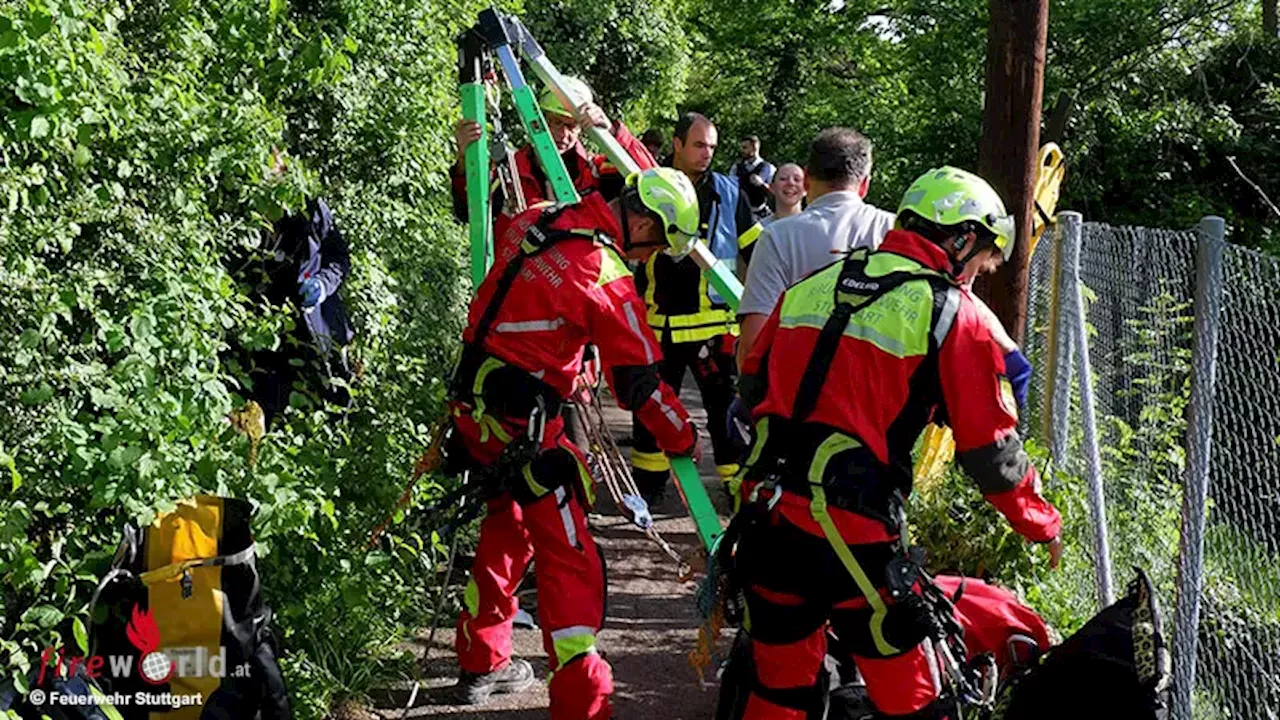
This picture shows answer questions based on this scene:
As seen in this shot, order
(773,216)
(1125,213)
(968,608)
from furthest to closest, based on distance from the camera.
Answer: (1125,213) < (773,216) < (968,608)

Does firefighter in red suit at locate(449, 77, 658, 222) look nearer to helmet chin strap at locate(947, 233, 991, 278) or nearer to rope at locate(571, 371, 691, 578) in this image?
rope at locate(571, 371, 691, 578)

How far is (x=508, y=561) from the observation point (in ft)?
15.2

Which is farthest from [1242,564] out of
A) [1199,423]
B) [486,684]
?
[486,684]

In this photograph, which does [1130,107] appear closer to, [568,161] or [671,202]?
[568,161]

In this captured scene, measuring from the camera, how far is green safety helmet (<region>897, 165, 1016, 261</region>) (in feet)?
11.2

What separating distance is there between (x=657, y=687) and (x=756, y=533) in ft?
5.81

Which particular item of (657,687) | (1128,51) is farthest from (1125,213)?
(657,687)

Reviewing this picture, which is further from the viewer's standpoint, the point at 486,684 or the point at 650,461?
the point at 650,461

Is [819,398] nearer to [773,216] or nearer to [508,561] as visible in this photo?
[508,561]

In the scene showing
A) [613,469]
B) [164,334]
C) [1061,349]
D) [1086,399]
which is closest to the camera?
[164,334]

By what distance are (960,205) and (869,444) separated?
28.2 inches

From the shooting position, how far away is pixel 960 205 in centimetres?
341

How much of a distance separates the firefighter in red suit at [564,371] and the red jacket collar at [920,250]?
38.0 inches

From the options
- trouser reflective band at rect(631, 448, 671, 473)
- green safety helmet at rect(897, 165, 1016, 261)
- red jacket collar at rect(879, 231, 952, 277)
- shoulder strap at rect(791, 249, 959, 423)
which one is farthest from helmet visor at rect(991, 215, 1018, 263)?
trouser reflective band at rect(631, 448, 671, 473)
